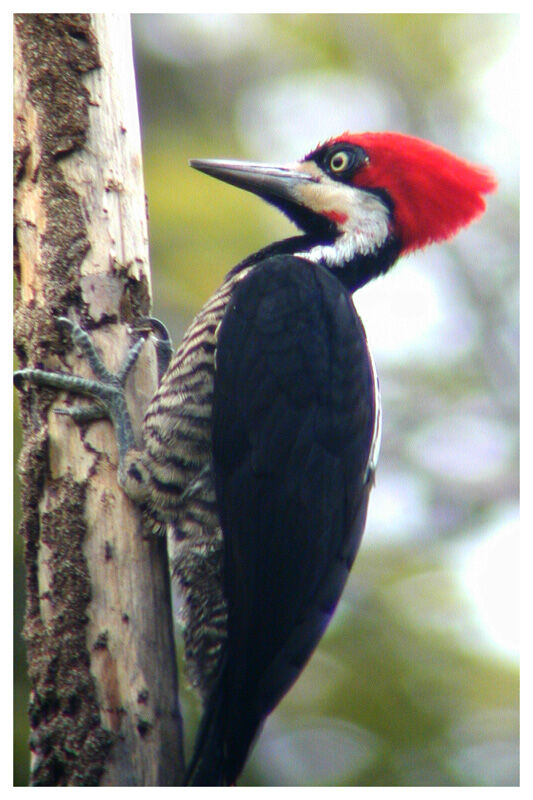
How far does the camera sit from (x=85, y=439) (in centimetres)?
238

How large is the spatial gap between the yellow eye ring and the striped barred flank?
81 centimetres

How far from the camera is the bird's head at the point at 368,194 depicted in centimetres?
292

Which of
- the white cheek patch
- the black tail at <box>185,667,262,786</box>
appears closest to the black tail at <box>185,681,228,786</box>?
the black tail at <box>185,667,262,786</box>

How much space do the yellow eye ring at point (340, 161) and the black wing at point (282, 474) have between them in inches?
22.8

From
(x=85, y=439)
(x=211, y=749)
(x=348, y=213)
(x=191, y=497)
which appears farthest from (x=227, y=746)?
(x=348, y=213)

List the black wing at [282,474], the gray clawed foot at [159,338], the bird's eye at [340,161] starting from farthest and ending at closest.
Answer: the bird's eye at [340,161] < the gray clawed foot at [159,338] < the black wing at [282,474]

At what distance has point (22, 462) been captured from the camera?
7.66 feet

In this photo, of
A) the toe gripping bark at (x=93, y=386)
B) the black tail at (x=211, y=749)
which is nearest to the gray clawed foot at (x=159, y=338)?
the toe gripping bark at (x=93, y=386)

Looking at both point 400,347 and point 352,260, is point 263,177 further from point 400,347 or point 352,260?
point 400,347

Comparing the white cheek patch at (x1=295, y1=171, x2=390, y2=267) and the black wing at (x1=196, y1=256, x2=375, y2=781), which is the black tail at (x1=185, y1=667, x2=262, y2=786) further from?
the white cheek patch at (x1=295, y1=171, x2=390, y2=267)

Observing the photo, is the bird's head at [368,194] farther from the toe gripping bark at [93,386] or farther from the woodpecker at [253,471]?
the toe gripping bark at [93,386]

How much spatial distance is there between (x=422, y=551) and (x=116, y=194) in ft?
8.41

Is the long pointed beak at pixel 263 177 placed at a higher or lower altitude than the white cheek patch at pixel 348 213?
higher

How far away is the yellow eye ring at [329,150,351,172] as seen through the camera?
2969 millimetres
